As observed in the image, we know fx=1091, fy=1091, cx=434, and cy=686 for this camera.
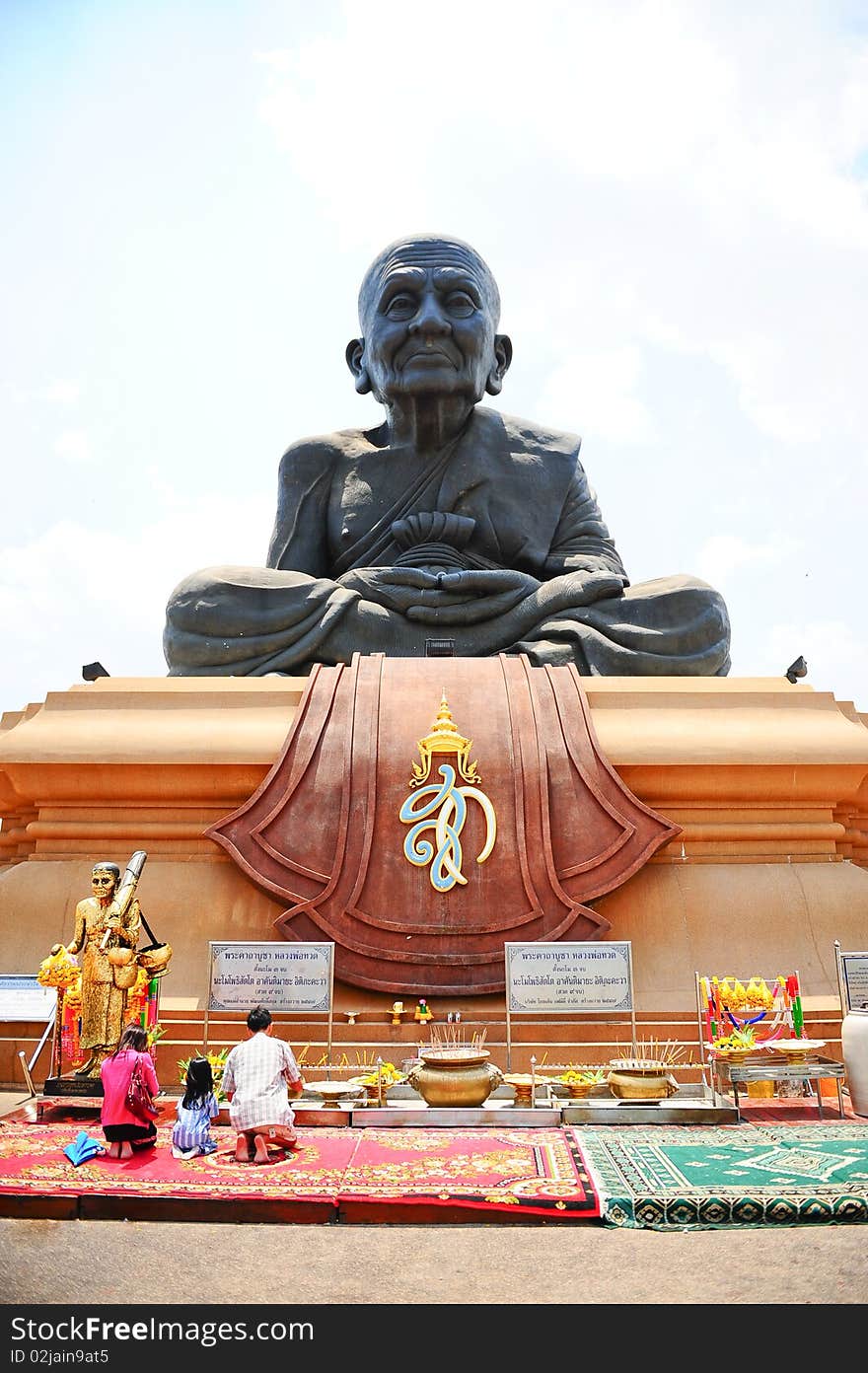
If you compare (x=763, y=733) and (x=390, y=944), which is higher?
(x=763, y=733)

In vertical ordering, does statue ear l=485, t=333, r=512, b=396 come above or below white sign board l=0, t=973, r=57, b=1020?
above

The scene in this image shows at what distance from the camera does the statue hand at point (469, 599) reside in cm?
935

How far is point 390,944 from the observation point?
6688mm

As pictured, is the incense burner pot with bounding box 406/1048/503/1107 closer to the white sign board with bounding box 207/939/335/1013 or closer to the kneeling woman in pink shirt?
the white sign board with bounding box 207/939/335/1013

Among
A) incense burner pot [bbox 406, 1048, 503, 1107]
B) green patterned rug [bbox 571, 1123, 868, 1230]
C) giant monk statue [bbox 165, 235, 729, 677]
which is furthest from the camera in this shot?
giant monk statue [bbox 165, 235, 729, 677]

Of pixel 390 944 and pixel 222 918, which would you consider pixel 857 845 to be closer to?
pixel 390 944

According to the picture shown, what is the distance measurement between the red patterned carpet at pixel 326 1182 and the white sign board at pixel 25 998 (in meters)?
1.60

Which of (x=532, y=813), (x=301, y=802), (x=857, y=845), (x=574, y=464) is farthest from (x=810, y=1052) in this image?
(x=574, y=464)

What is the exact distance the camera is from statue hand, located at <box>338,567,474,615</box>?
9.38m

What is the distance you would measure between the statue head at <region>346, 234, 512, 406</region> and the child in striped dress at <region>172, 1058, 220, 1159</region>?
7804 mm

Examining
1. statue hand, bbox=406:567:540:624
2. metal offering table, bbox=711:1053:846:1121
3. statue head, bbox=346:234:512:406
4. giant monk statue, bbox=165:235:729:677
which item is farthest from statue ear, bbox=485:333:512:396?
metal offering table, bbox=711:1053:846:1121

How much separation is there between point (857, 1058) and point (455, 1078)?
188 centimetres

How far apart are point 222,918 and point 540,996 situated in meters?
2.35

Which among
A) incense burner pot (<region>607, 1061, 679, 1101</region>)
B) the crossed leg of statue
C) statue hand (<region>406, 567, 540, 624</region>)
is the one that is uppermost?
statue hand (<region>406, 567, 540, 624</region>)
